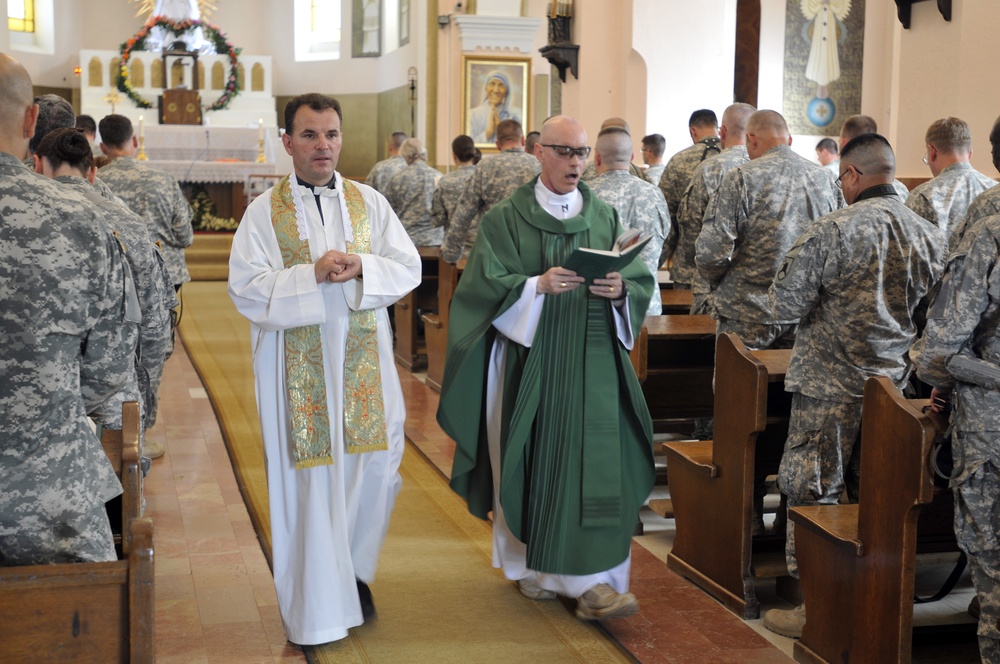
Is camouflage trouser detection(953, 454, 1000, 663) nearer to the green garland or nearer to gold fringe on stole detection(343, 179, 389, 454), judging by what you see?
gold fringe on stole detection(343, 179, 389, 454)

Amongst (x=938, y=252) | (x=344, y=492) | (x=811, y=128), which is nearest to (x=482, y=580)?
(x=344, y=492)

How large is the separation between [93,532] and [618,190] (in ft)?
13.7

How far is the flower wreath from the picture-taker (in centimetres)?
1981

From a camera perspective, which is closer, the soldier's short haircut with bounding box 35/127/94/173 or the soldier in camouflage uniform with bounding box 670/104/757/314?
the soldier's short haircut with bounding box 35/127/94/173

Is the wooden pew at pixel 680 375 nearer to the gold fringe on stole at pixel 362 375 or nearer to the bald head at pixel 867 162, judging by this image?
the bald head at pixel 867 162

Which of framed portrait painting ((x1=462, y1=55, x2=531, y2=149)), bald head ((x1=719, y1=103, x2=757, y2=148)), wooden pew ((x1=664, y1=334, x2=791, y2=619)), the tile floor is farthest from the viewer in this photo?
framed portrait painting ((x1=462, y1=55, x2=531, y2=149))

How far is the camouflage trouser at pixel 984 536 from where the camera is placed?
3207 millimetres

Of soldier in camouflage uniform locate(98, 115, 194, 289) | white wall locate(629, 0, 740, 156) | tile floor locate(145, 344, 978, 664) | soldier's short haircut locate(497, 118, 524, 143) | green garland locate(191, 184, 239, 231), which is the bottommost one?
tile floor locate(145, 344, 978, 664)

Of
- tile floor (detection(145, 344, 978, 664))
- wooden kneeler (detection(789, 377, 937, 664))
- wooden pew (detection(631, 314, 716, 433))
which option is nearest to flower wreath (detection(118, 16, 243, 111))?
tile floor (detection(145, 344, 978, 664))

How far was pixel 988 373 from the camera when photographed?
3080 mm

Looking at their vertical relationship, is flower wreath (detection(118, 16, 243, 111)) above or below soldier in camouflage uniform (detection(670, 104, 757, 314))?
above

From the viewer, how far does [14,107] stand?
2.35m

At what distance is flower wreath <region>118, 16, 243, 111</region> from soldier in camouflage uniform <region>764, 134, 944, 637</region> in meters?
17.9

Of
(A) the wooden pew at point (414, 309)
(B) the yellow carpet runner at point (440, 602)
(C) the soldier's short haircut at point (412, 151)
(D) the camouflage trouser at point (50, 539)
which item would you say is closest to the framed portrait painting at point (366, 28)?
(C) the soldier's short haircut at point (412, 151)
